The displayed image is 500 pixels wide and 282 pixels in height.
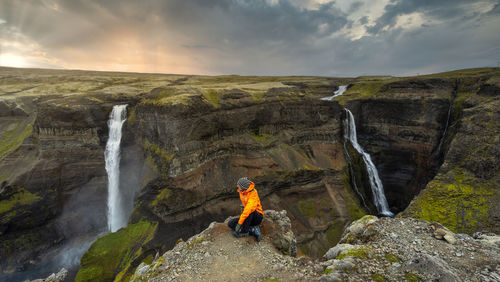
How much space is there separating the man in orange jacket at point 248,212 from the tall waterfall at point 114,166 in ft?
73.8

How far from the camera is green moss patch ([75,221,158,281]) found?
65.6 feet

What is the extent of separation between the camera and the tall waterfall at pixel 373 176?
32.8 meters

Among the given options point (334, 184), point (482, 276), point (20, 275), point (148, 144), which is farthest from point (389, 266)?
point (20, 275)

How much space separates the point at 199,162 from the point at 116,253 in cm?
1233

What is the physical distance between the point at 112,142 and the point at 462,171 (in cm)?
4365

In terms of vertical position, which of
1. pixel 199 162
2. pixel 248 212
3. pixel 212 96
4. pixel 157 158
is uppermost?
pixel 212 96

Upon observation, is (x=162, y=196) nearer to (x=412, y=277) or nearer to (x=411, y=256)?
(x=411, y=256)

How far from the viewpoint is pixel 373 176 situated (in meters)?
35.1

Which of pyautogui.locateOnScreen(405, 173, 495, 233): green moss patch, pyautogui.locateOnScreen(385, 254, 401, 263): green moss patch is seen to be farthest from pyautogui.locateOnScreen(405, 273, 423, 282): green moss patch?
pyautogui.locateOnScreen(405, 173, 495, 233): green moss patch

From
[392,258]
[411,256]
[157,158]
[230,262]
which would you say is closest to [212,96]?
[157,158]

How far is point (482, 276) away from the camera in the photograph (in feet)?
21.6

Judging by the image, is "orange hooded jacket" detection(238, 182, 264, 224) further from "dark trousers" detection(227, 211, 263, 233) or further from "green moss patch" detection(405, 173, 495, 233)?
"green moss patch" detection(405, 173, 495, 233)

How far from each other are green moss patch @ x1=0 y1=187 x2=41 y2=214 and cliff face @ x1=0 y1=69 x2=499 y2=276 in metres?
0.09

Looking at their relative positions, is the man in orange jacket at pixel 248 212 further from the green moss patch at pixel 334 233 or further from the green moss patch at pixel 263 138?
the green moss patch at pixel 334 233
